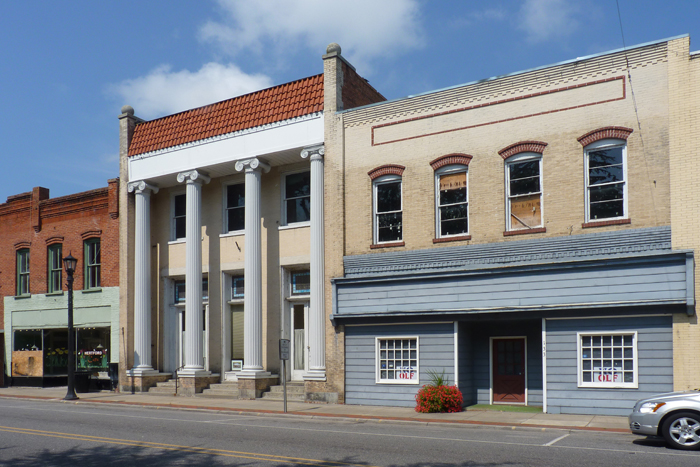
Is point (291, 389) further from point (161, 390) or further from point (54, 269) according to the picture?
point (54, 269)

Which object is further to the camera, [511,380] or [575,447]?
[511,380]

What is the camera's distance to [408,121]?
19875 millimetres

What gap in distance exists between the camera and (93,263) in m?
27.7

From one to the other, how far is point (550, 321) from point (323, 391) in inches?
277

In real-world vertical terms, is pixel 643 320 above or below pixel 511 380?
above

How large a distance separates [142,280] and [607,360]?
645 inches

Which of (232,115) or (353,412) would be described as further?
(232,115)

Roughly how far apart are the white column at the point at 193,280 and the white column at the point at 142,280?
7.19 feet

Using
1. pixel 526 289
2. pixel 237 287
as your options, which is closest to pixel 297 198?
pixel 237 287

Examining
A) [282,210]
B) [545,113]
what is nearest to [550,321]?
[545,113]

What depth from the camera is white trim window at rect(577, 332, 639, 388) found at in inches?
630

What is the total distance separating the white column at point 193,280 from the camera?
23500mm

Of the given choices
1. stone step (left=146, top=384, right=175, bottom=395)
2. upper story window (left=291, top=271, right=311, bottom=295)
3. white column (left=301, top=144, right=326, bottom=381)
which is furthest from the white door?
stone step (left=146, top=384, right=175, bottom=395)

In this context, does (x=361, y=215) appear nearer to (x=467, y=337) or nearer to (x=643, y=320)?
(x=467, y=337)
